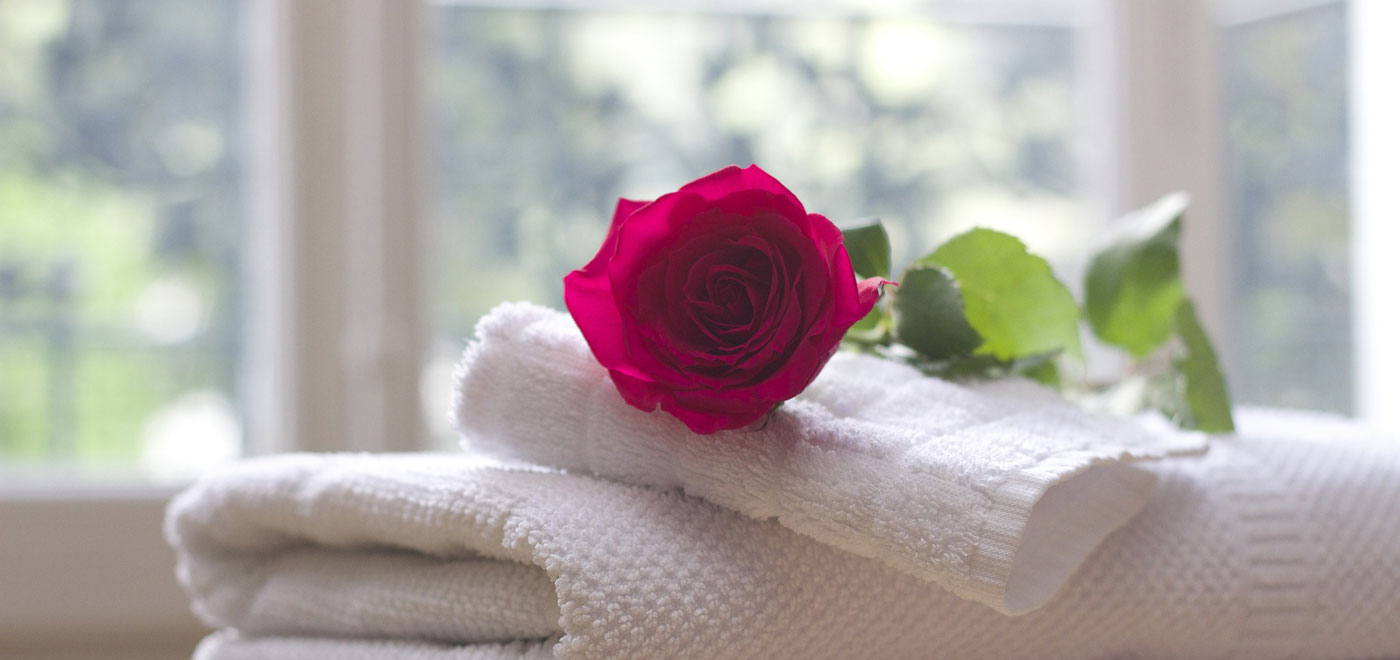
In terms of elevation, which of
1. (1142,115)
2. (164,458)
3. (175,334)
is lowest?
(164,458)

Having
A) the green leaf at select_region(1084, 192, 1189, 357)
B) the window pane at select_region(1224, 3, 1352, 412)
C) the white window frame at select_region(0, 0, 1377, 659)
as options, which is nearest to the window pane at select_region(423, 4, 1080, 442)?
the white window frame at select_region(0, 0, 1377, 659)

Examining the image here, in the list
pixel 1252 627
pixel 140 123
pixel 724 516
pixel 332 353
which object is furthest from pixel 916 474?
pixel 140 123

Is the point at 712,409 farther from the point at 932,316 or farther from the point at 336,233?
the point at 336,233

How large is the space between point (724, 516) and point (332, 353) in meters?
0.62

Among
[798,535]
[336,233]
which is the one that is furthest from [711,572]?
[336,233]

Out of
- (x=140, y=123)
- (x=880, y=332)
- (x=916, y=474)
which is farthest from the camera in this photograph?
(x=140, y=123)

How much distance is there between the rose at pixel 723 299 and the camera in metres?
0.29

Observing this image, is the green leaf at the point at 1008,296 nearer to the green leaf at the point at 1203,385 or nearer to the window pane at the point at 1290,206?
the green leaf at the point at 1203,385

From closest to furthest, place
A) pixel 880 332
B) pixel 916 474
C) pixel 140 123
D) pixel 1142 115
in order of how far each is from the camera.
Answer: pixel 916 474 → pixel 880 332 → pixel 140 123 → pixel 1142 115

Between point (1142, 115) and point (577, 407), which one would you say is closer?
point (577, 407)

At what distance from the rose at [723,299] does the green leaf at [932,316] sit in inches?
3.6

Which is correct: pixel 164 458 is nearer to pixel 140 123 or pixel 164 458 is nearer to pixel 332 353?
pixel 332 353

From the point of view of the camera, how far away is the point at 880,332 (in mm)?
414

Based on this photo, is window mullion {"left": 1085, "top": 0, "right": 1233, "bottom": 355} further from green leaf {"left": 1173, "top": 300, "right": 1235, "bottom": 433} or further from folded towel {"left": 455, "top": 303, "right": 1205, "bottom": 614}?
folded towel {"left": 455, "top": 303, "right": 1205, "bottom": 614}
